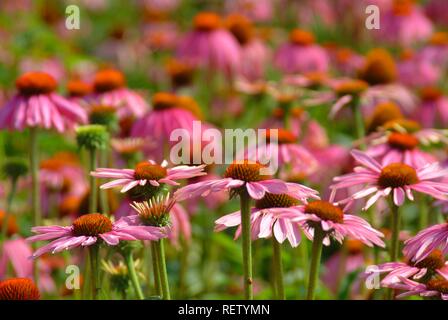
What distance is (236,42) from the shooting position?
11.8 feet

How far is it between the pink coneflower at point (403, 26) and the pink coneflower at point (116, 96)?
1758 mm

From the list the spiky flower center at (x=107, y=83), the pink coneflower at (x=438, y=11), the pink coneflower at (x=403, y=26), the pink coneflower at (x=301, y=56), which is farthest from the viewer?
the pink coneflower at (x=438, y=11)

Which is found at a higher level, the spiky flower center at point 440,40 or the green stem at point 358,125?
the spiky flower center at point 440,40

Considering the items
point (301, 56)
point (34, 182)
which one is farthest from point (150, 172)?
point (301, 56)

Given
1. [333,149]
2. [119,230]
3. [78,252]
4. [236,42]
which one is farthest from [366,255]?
[236,42]

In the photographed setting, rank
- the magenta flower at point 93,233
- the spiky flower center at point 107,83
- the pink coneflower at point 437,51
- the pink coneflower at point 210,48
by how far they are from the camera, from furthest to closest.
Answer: the pink coneflower at point 437,51 < the pink coneflower at point 210,48 < the spiky flower center at point 107,83 < the magenta flower at point 93,233

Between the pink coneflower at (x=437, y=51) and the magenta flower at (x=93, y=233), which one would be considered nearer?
the magenta flower at (x=93, y=233)

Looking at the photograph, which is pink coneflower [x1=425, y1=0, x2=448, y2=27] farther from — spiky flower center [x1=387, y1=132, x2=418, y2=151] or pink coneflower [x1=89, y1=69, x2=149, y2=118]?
spiky flower center [x1=387, y1=132, x2=418, y2=151]

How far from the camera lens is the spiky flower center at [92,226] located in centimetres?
135

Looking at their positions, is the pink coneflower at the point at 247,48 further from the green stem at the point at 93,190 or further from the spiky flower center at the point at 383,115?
the green stem at the point at 93,190

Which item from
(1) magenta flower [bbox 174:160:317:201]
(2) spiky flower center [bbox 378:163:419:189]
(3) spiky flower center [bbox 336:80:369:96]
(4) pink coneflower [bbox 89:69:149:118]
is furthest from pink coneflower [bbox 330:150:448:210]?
(4) pink coneflower [bbox 89:69:149:118]

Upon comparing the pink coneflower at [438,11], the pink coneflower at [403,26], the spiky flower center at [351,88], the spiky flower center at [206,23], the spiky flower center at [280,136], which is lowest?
the spiky flower center at [280,136]

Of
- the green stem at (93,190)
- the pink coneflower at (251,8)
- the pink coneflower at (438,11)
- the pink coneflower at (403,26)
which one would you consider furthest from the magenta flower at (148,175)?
the pink coneflower at (438,11)
